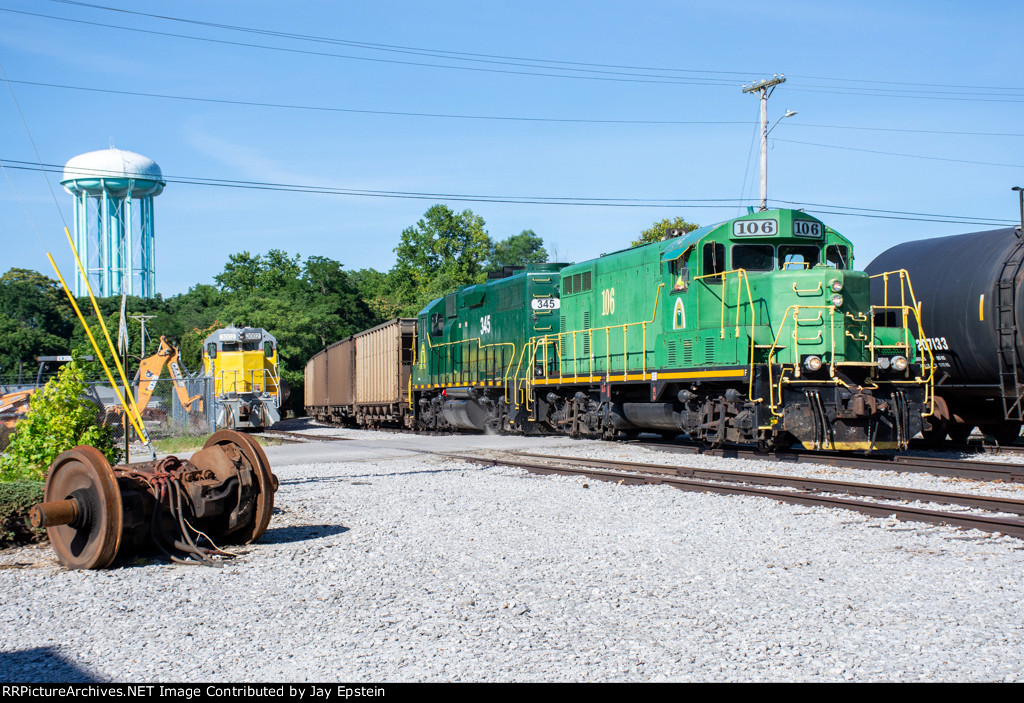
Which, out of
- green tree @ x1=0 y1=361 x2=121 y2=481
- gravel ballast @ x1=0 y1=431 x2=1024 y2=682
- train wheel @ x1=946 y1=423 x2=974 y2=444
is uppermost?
green tree @ x1=0 y1=361 x2=121 y2=481

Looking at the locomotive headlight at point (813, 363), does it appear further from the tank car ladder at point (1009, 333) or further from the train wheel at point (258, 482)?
the train wheel at point (258, 482)

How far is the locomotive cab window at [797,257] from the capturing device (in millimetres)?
12945

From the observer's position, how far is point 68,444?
907 centimetres

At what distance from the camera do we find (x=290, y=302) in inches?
1919

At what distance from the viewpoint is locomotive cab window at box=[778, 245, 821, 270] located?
12.9 meters

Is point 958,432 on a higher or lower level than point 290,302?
lower

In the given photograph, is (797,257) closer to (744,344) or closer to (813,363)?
(744,344)

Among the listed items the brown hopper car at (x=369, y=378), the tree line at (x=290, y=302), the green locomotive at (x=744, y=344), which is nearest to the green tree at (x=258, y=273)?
the tree line at (x=290, y=302)

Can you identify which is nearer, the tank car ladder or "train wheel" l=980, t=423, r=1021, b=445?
the tank car ladder

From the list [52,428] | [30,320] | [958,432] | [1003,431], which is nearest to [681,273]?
[958,432]

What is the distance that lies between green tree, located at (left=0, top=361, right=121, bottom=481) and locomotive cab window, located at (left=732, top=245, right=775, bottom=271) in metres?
9.00

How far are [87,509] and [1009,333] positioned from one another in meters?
12.9

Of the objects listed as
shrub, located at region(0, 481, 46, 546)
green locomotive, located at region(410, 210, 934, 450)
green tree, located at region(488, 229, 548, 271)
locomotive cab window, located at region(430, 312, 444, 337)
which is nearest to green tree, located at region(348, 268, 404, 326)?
green tree, located at region(488, 229, 548, 271)

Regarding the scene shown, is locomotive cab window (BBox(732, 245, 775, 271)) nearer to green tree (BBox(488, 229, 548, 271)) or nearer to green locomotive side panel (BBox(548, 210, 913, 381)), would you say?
green locomotive side panel (BBox(548, 210, 913, 381))
